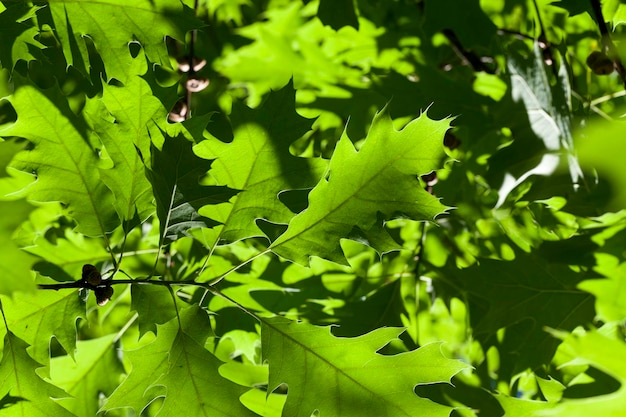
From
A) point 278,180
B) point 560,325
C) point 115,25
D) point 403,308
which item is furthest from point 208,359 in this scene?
point 560,325

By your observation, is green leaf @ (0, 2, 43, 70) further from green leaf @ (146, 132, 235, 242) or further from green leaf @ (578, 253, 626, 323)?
green leaf @ (578, 253, 626, 323)

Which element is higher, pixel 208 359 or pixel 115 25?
pixel 115 25

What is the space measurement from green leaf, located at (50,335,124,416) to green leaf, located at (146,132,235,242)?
59 centimetres

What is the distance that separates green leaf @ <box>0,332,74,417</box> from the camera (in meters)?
1.07

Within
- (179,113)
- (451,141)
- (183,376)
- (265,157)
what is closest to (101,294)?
(183,376)

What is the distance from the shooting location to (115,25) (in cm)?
112

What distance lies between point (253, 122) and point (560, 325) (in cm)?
85

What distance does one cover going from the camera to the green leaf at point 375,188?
1.04 m

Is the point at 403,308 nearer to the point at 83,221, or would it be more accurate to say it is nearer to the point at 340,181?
the point at 340,181

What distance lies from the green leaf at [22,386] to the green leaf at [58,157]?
0.72 feet

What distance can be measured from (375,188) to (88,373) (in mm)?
866

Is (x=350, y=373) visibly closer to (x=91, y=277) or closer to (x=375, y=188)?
(x=375, y=188)

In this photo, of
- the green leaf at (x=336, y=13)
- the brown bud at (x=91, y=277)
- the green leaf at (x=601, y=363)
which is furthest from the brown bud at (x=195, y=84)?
the green leaf at (x=601, y=363)

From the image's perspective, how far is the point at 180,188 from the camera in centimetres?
104
